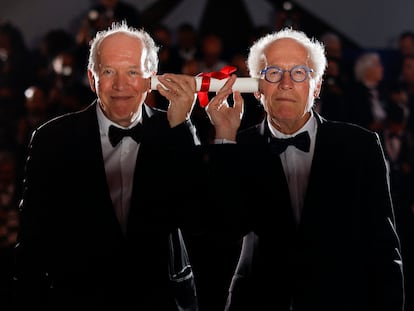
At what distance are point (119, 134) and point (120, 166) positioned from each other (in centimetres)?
12

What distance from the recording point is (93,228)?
→ 2.17 meters

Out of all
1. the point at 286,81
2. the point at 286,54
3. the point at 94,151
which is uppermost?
the point at 286,54

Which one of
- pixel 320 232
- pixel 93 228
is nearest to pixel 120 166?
pixel 93 228

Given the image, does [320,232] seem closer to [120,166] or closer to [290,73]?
[290,73]

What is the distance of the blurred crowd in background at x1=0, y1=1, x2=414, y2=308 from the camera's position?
4305mm

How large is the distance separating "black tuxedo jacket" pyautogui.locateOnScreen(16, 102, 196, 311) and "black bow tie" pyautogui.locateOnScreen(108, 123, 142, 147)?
0.10m

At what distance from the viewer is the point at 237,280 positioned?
7.37ft

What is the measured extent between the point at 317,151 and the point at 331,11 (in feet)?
14.0

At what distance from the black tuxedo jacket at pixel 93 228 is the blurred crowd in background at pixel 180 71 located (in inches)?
59.8

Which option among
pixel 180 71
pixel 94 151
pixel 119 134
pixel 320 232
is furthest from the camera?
pixel 180 71

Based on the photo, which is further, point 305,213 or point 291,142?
point 291,142

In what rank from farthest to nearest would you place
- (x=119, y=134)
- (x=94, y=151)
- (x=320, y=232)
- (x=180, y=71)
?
(x=180, y=71)
(x=119, y=134)
(x=94, y=151)
(x=320, y=232)

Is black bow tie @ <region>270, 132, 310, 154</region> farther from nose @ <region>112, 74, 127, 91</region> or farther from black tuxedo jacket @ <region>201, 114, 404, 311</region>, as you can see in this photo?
nose @ <region>112, 74, 127, 91</region>

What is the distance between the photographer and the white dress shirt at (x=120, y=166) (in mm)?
2270
